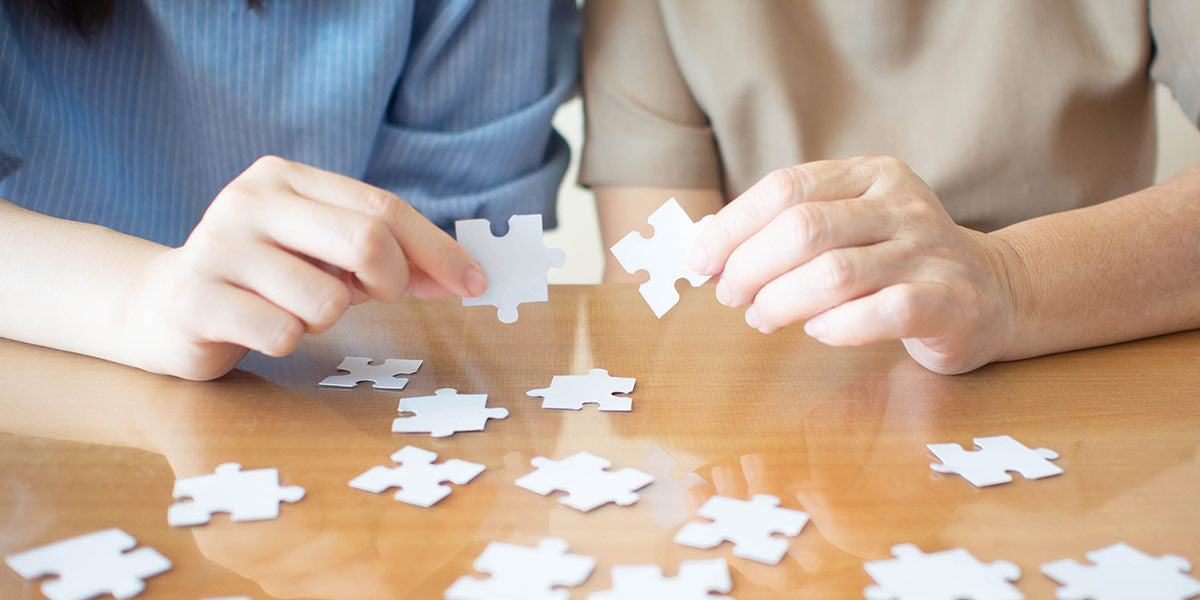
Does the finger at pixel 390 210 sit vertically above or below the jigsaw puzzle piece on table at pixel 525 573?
above

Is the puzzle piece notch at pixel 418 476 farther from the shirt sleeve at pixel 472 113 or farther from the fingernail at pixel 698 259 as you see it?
the shirt sleeve at pixel 472 113

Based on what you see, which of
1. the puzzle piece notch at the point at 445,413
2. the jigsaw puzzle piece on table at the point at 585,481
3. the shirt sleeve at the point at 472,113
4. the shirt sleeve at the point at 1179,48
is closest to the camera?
the jigsaw puzzle piece on table at the point at 585,481

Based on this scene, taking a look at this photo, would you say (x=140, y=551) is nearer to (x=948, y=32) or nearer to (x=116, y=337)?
(x=116, y=337)

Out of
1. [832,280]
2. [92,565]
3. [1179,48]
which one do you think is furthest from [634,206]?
[92,565]

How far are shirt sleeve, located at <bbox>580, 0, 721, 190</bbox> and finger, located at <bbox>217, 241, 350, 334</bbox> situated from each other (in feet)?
2.19

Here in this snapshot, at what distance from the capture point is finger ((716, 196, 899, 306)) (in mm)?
792

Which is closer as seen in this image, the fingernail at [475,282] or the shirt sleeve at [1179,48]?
the fingernail at [475,282]

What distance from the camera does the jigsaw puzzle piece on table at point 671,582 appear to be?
542 mm

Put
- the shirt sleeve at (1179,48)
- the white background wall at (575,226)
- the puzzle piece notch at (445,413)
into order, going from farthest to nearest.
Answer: the white background wall at (575,226) < the shirt sleeve at (1179,48) < the puzzle piece notch at (445,413)

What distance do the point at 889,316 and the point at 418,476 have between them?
0.41 m

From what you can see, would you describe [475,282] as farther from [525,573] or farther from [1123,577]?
[1123,577]

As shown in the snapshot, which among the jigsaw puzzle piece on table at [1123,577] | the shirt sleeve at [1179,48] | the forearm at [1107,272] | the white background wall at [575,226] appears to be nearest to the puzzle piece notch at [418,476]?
the jigsaw puzzle piece on table at [1123,577]

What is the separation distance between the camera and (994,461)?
0.71m

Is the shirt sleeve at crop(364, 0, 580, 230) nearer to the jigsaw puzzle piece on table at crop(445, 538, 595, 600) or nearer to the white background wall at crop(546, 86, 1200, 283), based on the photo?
the jigsaw puzzle piece on table at crop(445, 538, 595, 600)
